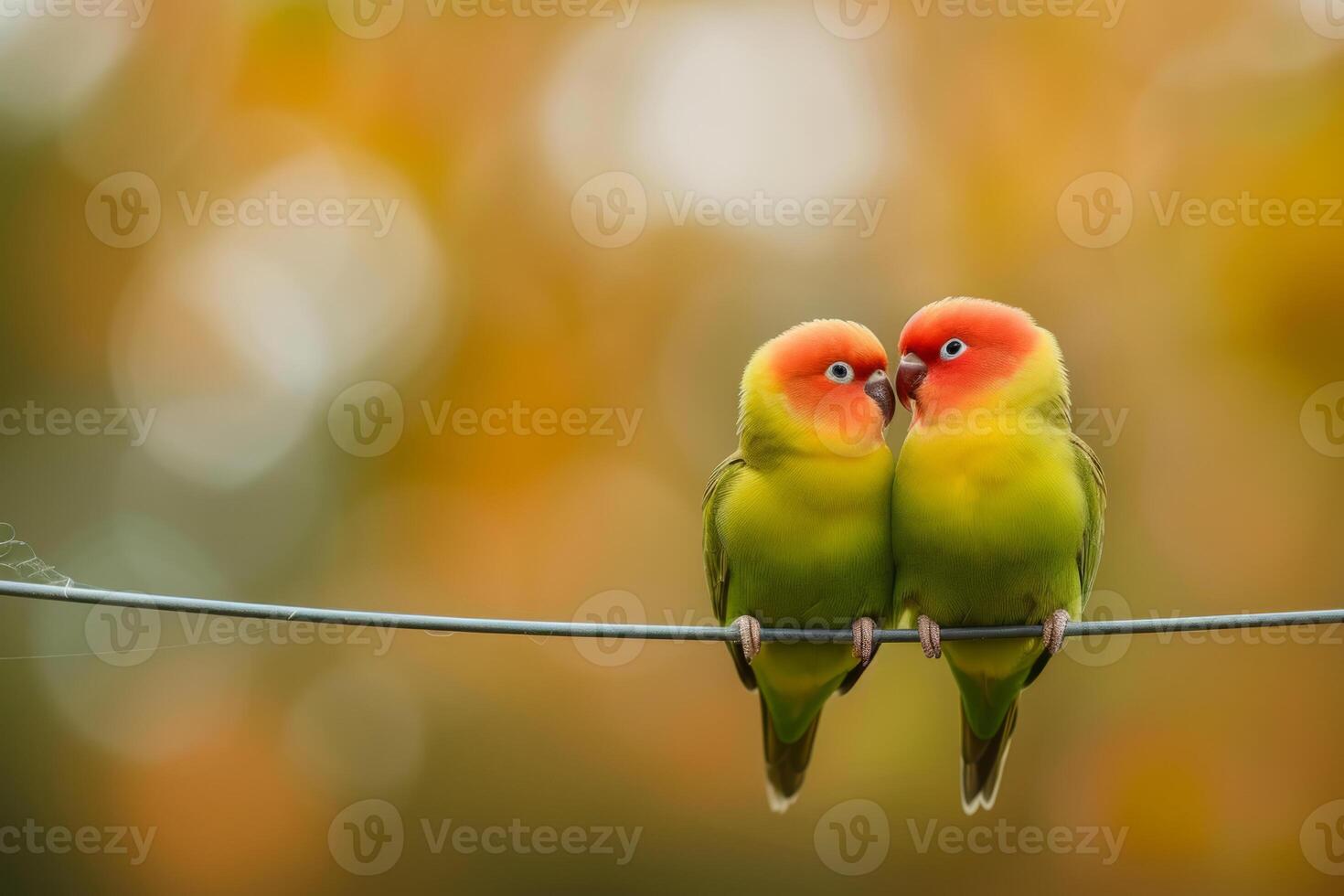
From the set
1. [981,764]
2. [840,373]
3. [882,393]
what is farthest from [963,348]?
[981,764]

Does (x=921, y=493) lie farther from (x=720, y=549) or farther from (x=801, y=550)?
(x=720, y=549)

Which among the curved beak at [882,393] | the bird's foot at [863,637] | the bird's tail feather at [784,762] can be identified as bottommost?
the bird's tail feather at [784,762]

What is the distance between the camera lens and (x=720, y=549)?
15.3 ft

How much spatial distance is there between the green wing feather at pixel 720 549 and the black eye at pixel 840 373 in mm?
479

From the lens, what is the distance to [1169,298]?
8.32 meters

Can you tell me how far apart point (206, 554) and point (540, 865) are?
342 cm

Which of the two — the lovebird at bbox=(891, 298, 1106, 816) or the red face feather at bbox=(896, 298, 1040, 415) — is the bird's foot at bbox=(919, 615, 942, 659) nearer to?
the lovebird at bbox=(891, 298, 1106, 816)

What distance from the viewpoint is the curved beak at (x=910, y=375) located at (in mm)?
4406

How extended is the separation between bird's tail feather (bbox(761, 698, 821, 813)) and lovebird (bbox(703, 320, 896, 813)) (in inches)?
25.6

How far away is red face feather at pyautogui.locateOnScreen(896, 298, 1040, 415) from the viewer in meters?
4.25

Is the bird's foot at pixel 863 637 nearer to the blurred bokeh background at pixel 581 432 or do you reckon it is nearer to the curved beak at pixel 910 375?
the curved beak at pixel 910 375

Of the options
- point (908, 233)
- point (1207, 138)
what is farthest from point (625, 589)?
point (1207, 138)

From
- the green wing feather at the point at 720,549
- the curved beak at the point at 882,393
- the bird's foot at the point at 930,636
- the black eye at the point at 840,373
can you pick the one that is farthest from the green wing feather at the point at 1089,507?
the green wing feather at the point at 720,549

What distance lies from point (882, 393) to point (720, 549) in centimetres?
88
